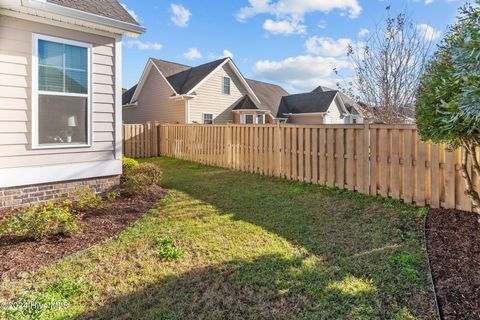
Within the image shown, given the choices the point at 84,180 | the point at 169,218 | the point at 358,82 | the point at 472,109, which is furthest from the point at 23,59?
the point at 358,82

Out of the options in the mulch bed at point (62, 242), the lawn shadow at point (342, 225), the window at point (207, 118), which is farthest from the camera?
the window at point (207, 118)

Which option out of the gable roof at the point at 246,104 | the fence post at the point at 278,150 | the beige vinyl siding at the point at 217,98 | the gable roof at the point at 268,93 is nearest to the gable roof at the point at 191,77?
the beige vinyl siding at the point at 217,98

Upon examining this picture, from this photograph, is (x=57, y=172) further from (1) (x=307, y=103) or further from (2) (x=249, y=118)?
(1) (x=307, y=103)

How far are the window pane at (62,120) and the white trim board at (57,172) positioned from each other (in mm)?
478

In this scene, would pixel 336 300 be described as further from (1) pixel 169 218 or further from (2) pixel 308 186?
(2) pixel 308 186

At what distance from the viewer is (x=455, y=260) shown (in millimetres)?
3236

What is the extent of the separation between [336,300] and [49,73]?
582 cm

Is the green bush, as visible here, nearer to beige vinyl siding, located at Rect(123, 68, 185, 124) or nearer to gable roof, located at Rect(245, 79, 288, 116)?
beige vinyl siding, located at Rect(123, 68, 185, 124)

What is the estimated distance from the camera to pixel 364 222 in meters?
4.65

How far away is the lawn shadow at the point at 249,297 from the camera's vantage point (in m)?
2.42

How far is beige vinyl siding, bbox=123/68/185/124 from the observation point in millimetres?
19109

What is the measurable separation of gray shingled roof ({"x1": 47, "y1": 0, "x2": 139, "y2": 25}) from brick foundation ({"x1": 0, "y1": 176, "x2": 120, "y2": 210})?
329 centimetres

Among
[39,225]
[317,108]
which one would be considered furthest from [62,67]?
[317,108]

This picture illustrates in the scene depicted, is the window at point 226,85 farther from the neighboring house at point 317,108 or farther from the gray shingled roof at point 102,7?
the gray shingled roof at point 102,7
